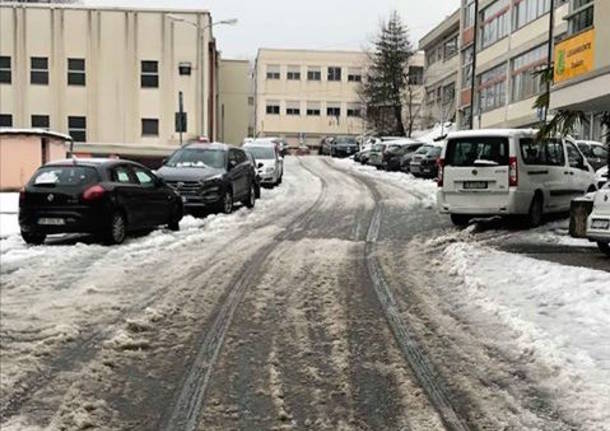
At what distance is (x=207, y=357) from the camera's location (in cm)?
648

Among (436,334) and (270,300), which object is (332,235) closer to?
(270,300)

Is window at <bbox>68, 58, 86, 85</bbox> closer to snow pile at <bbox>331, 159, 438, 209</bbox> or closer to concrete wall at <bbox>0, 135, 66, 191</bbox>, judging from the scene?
snow pile at <bbox>331, 159, 438, 209</bbox>

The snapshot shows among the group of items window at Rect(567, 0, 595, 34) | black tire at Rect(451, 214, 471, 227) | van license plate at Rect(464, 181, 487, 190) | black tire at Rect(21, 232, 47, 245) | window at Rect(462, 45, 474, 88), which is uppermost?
window at Rect(462, 45, 474, 88)

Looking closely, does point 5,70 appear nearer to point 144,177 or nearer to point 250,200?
point 250,200

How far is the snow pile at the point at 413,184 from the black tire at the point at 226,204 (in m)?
5.22

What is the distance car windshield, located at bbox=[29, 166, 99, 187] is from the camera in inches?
516

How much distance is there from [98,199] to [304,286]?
4887mm

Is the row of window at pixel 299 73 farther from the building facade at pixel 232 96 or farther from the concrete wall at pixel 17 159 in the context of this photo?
the concrete wall at pixel 17 159

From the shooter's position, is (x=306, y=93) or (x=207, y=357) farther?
(x=306, y=93)

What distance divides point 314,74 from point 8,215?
82.7 m

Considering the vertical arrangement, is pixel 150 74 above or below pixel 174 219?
above

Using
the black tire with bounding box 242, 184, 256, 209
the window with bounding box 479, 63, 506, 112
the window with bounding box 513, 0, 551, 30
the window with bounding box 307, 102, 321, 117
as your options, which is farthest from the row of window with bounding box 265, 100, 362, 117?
the black tire with bounding box 242, 184, 256, 209

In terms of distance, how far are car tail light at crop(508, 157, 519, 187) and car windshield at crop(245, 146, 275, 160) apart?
564 inches

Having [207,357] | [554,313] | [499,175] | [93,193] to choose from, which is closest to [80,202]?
[93,193]
